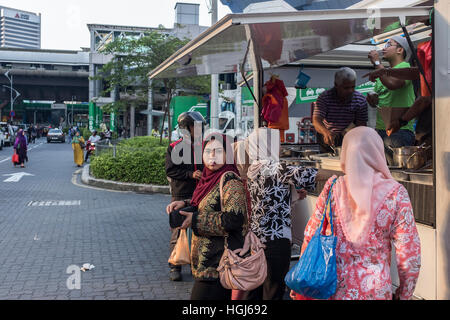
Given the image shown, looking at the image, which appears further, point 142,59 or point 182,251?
point 142,59

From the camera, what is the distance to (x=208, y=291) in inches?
145

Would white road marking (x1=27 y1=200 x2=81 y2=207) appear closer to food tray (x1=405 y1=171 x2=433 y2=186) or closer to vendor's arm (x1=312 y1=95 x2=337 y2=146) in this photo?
vendor's arm (x1=312 y1=95 x2=337 y2=146)

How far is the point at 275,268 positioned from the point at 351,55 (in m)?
4.70

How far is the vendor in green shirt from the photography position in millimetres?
4961

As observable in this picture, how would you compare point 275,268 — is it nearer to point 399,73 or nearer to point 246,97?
point 399,73

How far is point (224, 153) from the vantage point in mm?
3750

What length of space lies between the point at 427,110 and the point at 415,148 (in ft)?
1.62

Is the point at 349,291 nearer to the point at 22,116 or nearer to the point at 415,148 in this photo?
the point at 415,148

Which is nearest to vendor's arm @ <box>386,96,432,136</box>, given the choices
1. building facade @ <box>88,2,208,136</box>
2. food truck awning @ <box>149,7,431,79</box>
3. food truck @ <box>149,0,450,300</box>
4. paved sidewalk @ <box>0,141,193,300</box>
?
food truck @ <box>149,0,450,300</box>

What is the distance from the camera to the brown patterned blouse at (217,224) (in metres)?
3.53

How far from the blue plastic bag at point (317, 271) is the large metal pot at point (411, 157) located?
1843mm

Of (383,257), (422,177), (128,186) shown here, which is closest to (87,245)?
(422,177)

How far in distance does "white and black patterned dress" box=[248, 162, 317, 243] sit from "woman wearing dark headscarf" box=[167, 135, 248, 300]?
0.57 ft

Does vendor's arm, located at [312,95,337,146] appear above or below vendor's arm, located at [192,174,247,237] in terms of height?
above
